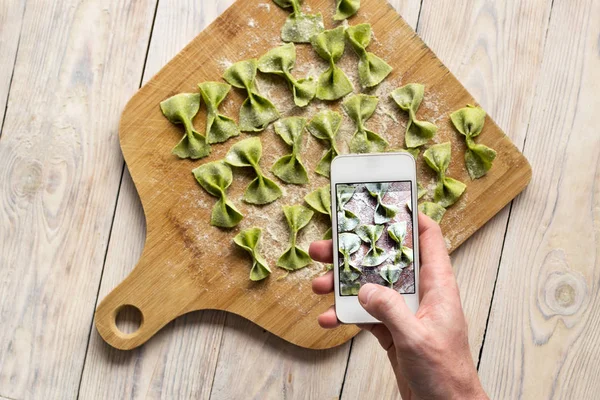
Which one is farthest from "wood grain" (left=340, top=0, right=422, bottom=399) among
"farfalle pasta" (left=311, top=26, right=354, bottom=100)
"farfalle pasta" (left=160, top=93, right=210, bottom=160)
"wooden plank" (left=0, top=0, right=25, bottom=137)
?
"wooden plank" (left=0, top=0, right=25, bottom=137)

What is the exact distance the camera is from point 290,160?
3.04 feet

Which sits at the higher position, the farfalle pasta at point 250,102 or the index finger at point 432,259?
the farfalle pasta at point 250,102

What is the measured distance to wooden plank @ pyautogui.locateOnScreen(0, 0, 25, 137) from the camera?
96cm

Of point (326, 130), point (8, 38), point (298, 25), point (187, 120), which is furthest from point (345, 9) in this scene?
point (8, 38)

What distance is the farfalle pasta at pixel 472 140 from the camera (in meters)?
0.93

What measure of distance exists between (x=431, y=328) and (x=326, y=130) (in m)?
0.34

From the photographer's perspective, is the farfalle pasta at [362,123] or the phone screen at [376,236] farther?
the farfalle pasta at [362,123]

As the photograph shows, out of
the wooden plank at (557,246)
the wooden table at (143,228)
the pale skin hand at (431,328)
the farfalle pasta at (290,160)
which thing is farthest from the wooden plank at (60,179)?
the wooden plank at (557,246)

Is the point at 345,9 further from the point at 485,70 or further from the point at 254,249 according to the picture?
the point at 254,249

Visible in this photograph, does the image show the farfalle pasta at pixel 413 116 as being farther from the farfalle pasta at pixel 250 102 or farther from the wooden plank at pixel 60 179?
the wooden plank at pixel 60 179

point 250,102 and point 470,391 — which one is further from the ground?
point 250,102

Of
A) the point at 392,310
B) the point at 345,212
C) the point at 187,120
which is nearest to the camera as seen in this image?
the point at 392,310

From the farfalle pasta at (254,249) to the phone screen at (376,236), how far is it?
0.60 ft

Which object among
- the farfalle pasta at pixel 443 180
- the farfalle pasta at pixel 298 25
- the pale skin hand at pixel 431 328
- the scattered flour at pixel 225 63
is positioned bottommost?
the pale skin hand at pixel 431 328
